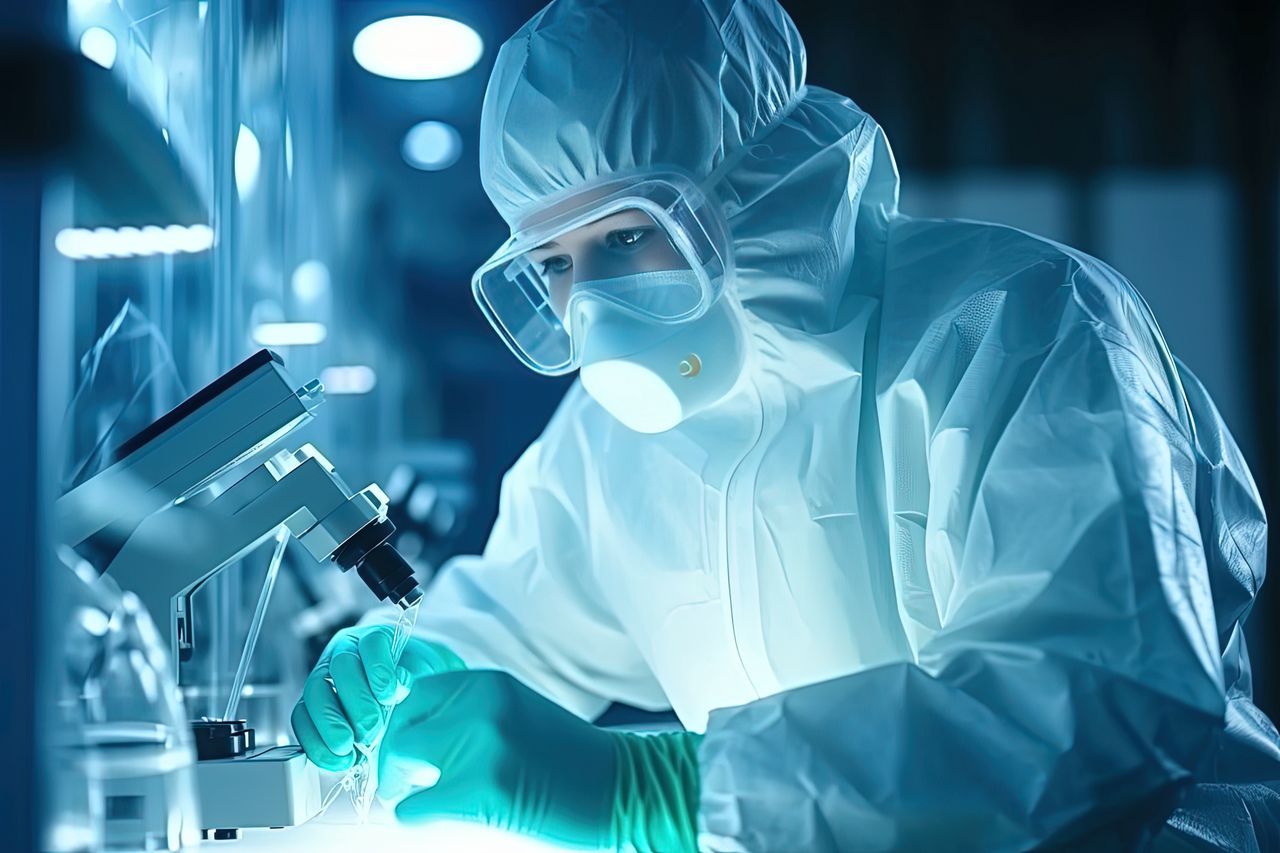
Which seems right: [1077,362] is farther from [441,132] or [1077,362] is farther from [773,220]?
[441,132]

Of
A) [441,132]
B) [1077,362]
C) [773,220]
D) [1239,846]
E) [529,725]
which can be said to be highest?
[441,132]

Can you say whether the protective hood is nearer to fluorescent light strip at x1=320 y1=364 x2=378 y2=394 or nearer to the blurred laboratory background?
the blurred laboratory background

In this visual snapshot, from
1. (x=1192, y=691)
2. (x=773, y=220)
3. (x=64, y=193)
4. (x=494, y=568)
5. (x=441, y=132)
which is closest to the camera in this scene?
(x=64, y=193)

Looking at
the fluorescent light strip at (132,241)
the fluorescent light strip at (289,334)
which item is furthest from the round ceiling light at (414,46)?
the fluorescent light strip at (132,241)

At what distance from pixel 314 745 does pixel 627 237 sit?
24.1 inches

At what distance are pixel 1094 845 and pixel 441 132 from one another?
215 centimetres

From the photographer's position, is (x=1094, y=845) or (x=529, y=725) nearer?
(x=1094, y=845)

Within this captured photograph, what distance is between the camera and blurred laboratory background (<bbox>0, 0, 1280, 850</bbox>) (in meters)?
1.13

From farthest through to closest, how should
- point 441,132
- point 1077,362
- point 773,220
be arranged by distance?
point 441,132 < point 773,220 < point 1077,362

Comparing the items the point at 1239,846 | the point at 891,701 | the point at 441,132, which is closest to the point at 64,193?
the point at 891,701

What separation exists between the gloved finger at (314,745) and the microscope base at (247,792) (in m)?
0.07

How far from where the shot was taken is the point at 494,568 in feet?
4.70

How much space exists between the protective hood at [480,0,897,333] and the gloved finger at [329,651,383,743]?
530mm

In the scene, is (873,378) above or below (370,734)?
above
